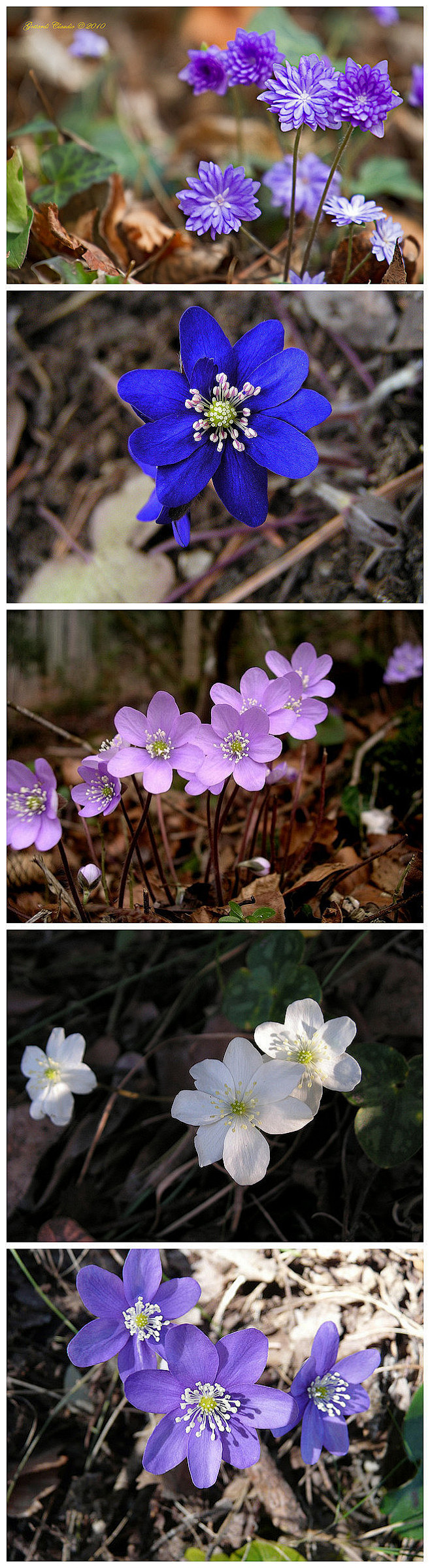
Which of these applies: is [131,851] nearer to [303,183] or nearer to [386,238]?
[386,238]

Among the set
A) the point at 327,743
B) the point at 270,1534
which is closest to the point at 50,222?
the point at 327,743

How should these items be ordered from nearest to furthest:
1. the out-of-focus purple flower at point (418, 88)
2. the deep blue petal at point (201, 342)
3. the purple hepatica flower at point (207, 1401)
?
the deep blue petal at point (201, 342) < the purple hepatica flower at point (207, 1401) < the out-of-focus purple flower at point (418, 88)

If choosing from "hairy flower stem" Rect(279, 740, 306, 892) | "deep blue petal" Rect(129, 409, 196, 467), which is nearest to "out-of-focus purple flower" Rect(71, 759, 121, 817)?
"hairy flower stem" Rect(279, 740, 306, 892)

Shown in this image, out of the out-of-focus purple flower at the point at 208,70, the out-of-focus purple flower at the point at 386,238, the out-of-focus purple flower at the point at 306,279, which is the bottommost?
the out-of-focus purple flower at the point at 306,279

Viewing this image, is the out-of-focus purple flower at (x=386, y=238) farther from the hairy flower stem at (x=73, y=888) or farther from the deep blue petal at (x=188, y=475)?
the hairy flower stem at (x=73, y=888)

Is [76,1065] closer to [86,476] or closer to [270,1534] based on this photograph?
[270,1534]

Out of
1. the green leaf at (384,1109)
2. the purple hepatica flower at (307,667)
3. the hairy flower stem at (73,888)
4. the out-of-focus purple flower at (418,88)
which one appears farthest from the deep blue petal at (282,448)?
the out-of-focus purple flower at (418,88)
